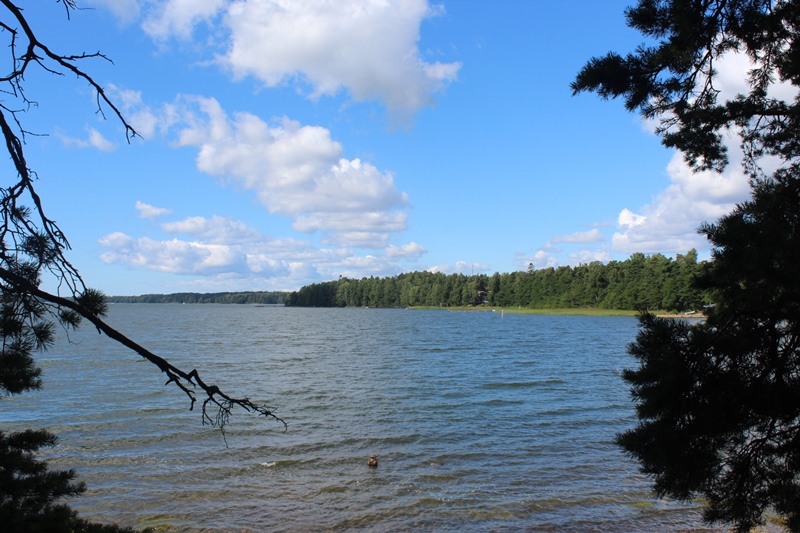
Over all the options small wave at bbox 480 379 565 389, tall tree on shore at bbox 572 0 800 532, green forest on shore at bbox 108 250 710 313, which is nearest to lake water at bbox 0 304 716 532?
small wave at bbox 480 379 565 389

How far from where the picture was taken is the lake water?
32.3ft

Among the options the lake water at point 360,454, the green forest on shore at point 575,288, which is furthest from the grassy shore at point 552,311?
the lake water at point 360,454

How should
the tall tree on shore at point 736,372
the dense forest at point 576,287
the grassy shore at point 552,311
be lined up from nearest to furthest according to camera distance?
the tall tree on shore at point 736,372
the dense forest at point 576,287
the grassy shore at point 552,311

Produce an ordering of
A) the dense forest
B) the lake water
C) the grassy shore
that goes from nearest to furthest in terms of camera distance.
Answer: the lake water < the dense forest < the grassy shore

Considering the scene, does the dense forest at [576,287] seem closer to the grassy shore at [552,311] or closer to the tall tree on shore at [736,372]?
the grassy shore at [552,311]

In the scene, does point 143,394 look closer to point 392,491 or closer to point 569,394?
point 392,491

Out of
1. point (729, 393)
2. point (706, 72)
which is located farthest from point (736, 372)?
point (706, 72)

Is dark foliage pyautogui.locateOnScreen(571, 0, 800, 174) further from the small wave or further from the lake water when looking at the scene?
the small wave

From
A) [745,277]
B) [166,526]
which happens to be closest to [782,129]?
[745,277]

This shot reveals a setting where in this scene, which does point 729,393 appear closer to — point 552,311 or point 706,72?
point 706,72

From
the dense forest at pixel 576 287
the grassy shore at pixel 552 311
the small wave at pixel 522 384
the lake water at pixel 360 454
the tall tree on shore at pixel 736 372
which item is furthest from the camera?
the grassy shore at pixel 552 311

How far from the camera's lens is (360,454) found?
13617 millimetres

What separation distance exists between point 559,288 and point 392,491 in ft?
478

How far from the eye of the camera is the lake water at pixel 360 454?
9.84 meters
